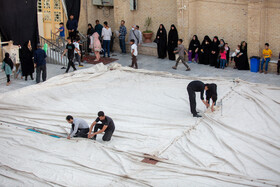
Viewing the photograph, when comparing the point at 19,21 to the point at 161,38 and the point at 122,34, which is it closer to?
the point at 122,34

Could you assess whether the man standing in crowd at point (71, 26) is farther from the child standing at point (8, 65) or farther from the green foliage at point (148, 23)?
the child standing at point (8, 65)

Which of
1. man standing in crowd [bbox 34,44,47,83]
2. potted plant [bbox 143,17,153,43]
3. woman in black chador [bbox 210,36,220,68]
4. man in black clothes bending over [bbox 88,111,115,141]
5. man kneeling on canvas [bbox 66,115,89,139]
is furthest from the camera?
potted plant [bbox 143,17,153,43]

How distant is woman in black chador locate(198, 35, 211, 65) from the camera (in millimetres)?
17578

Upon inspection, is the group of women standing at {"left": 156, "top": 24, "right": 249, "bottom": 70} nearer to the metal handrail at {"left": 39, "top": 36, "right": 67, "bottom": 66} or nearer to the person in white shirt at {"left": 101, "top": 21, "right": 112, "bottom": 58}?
the person in white shirt at {"left": 101, "top": 21, "right": 112, "bottom": 58}

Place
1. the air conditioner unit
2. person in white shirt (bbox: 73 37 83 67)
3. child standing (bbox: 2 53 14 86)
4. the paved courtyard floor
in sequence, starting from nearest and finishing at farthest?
child standing (bbox: 2 53 14 86), the paved courtyard floor, person in white shirt (bbox: 73 37 83 67), the air conditioner unit

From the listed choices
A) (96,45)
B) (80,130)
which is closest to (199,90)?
(80,130)

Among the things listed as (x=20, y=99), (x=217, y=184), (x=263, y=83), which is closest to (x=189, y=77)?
(x=263, y=83)

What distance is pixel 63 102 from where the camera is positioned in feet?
43.5

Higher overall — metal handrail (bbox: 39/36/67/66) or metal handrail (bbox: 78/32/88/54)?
metal handrail (bbox: 78/32/88/54)

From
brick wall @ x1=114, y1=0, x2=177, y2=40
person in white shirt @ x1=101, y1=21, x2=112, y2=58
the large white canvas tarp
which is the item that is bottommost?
the large white canvas tarp

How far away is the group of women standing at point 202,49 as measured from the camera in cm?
1672

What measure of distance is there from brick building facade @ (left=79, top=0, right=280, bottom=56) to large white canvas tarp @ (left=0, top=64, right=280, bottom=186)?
316 cm

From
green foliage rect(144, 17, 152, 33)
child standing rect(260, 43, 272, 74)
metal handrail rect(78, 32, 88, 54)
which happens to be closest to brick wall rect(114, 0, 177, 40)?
green foliage rect(144, 17, 152, 33)

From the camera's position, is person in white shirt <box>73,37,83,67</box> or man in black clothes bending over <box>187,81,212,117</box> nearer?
man in black clothes bending over <box>187,81,212,117</box>
